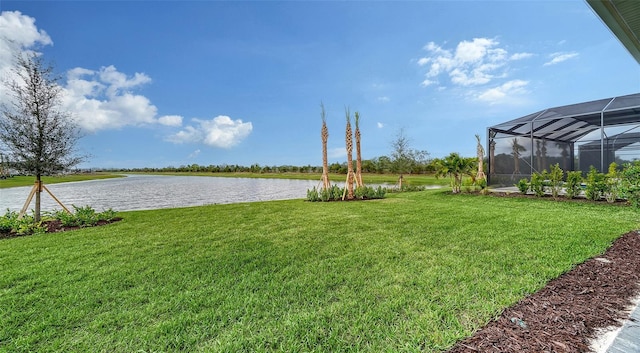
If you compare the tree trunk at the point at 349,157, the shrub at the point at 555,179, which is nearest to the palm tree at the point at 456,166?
the shrub at the point at 555,179

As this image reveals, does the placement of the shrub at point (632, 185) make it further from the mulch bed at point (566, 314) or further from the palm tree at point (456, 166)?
the palm tree at point (456, 166)

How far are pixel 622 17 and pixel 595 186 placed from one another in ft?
28.4

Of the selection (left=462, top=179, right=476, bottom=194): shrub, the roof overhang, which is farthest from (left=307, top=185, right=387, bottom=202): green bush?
the roof overhang

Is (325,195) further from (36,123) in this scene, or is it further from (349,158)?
(36,123)

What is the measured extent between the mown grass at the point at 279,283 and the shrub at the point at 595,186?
3.21 m

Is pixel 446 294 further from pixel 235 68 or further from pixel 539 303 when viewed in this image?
pixel 235 68

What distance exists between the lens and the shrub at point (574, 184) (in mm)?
8781

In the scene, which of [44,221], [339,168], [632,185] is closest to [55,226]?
[44,221]

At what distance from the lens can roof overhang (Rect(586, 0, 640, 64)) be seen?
2.22 metres

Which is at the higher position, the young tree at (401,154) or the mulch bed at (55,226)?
the young tree at (401,154)

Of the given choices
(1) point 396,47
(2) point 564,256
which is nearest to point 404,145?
(1) point 396,47

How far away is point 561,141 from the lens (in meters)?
13.5

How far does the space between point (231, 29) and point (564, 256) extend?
12623mm

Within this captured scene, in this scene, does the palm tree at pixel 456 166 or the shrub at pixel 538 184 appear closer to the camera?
the shrub at pixel 538 184
